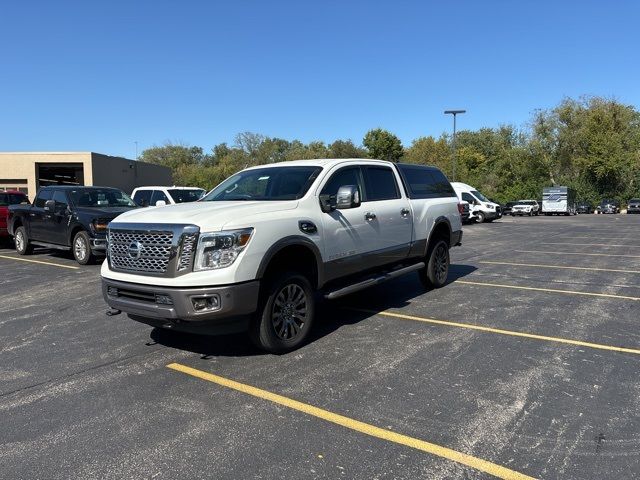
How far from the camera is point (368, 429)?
3.60 m

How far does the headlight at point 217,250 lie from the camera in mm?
4570

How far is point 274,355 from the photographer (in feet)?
17.0

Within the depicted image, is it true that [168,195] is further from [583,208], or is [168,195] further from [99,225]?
[583,208]

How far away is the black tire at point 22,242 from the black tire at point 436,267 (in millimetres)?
10642

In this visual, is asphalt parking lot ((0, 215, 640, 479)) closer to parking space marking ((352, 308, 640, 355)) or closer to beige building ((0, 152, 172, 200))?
parking space marking ((352, 308, 640, 355))

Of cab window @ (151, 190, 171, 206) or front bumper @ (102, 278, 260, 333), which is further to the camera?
cab window @ (151, 190, 171, 206)

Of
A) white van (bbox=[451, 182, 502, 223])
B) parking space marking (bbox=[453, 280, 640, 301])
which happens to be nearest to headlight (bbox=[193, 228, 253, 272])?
parking space marking (bbox=[453, 280, 640, 301])

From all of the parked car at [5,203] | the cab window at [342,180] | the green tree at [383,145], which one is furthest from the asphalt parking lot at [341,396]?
the green tree at [383,145]

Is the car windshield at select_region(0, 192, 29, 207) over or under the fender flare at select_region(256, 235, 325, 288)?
over

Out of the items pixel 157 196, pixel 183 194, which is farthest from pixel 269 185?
pixel 157 196

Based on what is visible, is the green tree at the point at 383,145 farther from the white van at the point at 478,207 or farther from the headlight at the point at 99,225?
the headlight at the point at 99,225

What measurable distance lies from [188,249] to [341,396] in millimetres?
1865

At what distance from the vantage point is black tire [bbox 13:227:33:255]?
13359 millimetres

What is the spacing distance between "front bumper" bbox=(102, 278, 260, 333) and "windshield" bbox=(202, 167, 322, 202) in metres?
1.52
